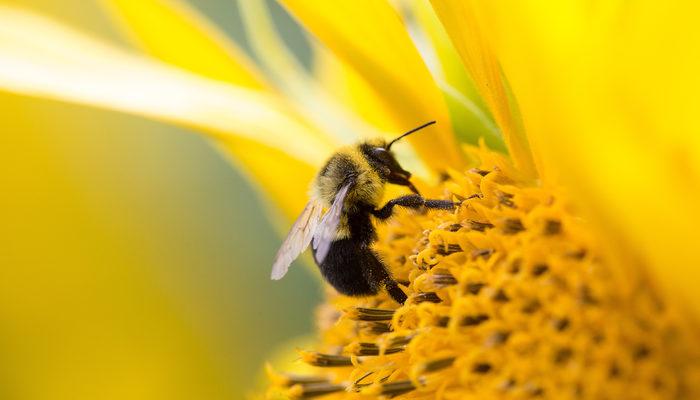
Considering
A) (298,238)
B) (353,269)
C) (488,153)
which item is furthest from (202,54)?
(488,153)

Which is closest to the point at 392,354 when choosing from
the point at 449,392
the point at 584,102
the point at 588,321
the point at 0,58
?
the point at 449,392

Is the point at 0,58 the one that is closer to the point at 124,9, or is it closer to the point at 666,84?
the point at 124,9

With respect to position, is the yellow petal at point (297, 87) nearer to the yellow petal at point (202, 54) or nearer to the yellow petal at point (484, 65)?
the yellow petal at point (202, 54)

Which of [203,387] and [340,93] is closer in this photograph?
[340,93]

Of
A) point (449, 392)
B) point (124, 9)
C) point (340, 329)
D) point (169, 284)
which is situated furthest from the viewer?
point (169, 284)

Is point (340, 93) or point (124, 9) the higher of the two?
point (124, 9)

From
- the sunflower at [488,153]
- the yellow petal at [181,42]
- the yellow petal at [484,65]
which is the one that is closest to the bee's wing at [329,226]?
the sunflower at [488,153]

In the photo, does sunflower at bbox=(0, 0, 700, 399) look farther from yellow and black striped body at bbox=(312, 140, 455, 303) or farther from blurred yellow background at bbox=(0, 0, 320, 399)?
blurred yellow background at bbox=(0, 0, 320, 399)
